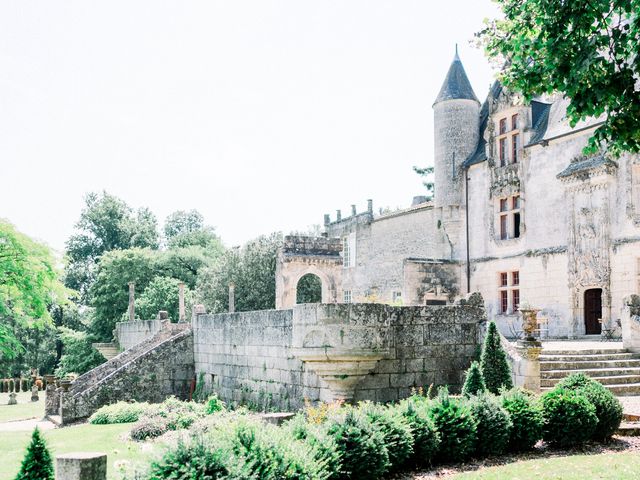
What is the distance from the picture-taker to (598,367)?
16.1 m

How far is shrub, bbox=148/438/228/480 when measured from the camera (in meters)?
6.88

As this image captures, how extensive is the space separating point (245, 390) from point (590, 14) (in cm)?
1342

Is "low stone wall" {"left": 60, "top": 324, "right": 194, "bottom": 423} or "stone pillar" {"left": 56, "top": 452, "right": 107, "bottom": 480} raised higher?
"stone pillar" {"left": 56, "top": 452, "right": 107, "bottom": 480}

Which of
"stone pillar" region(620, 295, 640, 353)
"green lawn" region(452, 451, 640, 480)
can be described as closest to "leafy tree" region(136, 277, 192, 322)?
"stone pillar" region(620, 295, 640, 353)

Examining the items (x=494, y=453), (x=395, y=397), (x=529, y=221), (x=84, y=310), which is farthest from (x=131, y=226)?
(x=494, y=453)

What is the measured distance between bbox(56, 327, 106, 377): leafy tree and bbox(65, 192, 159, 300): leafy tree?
2017cm

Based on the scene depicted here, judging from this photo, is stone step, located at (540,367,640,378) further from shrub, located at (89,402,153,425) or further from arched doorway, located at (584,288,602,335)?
shrub, located at (89,402,153,425)

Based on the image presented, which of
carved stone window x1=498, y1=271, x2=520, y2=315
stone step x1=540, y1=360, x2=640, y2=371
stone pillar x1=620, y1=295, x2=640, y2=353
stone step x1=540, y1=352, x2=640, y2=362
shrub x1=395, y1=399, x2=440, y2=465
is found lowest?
shrub x1=395, y1=399, x2=440, y2=465

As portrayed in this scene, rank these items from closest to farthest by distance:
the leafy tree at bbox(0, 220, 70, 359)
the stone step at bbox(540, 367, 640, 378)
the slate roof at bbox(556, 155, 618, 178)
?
the stone step at bbox(540, 367, 640, 378)
the slate roof at bbox(556, 155, 618, 178)
the leafy tree at bbox(0, 220, 70, 359)

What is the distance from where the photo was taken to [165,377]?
920 inches

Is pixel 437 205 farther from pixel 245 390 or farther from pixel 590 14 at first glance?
pixel 590 14

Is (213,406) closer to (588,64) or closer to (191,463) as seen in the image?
(191,463)

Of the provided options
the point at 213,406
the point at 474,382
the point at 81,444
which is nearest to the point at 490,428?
the point at 474,382

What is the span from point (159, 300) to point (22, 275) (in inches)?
628
